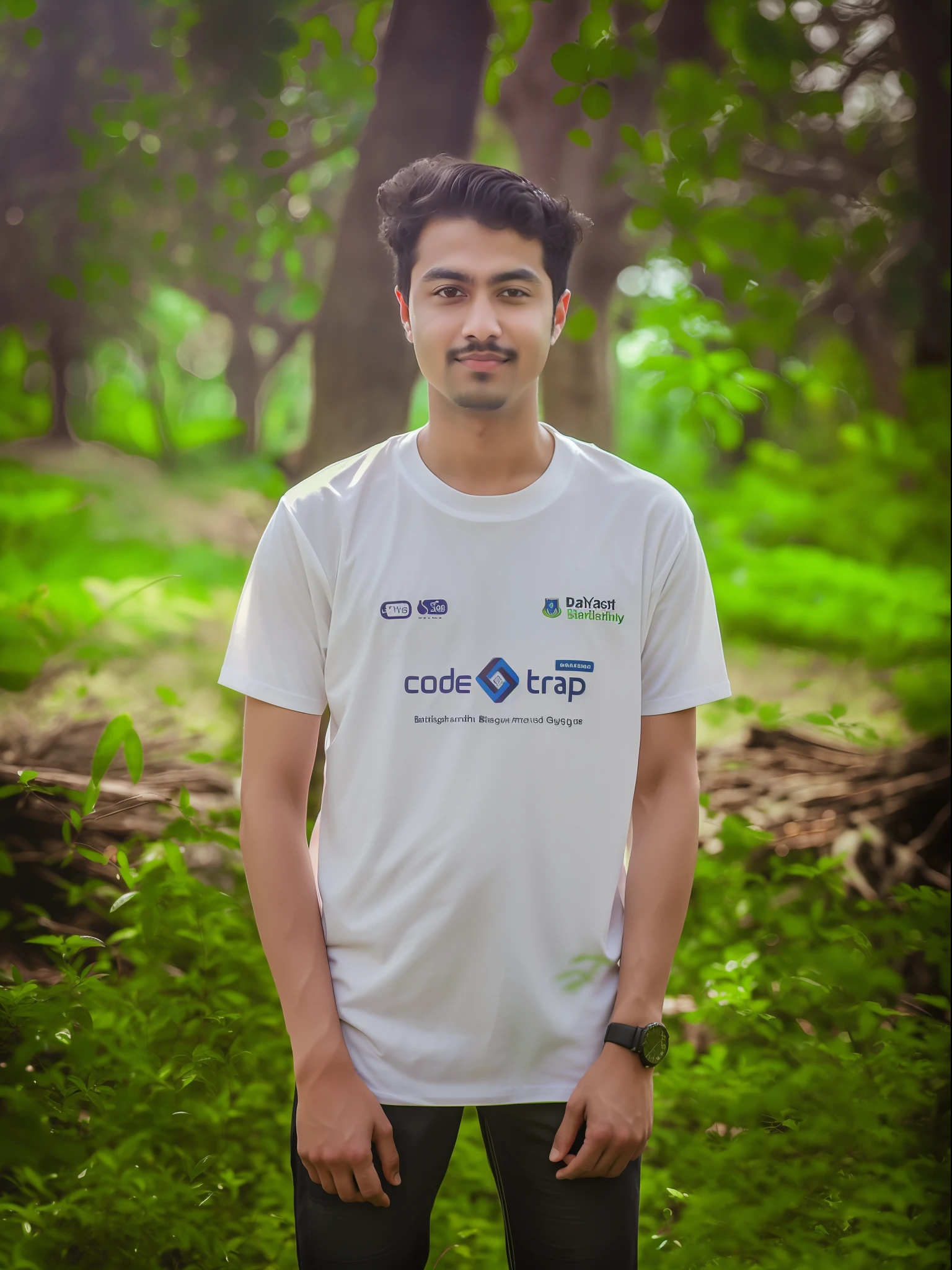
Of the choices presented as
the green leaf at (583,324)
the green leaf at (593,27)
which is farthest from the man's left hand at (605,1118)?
the green leaf at (593,27)

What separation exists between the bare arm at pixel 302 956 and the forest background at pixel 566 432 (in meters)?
0.67

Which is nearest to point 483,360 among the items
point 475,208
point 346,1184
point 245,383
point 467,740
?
point 475,208

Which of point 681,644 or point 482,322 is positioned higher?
point 482,322

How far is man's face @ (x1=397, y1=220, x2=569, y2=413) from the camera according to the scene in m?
1.79

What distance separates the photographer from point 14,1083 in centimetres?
225

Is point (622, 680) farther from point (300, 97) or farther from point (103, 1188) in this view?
point (300, 97)

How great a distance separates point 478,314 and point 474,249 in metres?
0.13

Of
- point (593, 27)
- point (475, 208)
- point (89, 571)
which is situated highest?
point (593, 27)

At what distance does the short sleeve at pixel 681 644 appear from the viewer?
1.84 m

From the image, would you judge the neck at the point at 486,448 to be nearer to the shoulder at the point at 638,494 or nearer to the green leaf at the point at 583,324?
the shoulder at the point at 638,494

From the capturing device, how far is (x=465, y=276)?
1.80 metres

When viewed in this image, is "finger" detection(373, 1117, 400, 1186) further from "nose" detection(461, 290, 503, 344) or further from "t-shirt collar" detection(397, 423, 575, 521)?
"nose" detection(461, 290, 503, 344)

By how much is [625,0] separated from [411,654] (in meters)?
3.66

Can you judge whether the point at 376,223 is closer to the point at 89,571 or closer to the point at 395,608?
the point at 395,608
